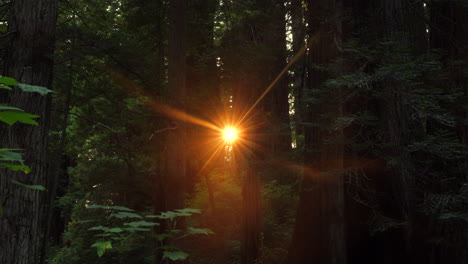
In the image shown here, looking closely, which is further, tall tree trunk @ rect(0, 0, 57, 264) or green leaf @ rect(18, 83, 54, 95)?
tall tree trunk @ rect(0, 0, 57, 264)

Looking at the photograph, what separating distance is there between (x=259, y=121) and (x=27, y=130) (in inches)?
267

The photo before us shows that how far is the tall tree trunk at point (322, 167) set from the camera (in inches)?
282

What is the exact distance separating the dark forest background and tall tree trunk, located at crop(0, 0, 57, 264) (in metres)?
0.02

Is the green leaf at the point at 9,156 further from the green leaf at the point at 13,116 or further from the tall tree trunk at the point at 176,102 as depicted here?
the tall tree trunk at the point at 176,102

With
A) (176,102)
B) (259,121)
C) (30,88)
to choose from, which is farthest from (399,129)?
(30,88)

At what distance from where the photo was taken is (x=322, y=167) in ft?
24.4

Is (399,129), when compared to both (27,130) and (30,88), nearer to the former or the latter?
(30,88)

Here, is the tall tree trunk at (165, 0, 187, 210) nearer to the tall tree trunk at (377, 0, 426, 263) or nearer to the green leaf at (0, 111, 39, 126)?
the tall tree trunk at (377, 0, 426, 263)

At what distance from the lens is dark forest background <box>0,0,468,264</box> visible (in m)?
5.76

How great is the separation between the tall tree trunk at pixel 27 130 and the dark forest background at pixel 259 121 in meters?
0.02

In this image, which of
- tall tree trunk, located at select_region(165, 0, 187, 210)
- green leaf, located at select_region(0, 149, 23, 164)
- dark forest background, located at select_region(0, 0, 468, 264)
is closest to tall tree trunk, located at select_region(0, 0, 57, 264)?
dark forest background, located at select_region(0, 0, 468, 264)

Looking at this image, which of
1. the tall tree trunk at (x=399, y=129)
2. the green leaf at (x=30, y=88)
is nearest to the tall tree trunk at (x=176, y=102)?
the tall tree trunk at (x=399, y=129)

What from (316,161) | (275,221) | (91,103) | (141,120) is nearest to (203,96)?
(141,120)

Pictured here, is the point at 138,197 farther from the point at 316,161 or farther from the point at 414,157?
the point at 414,157
